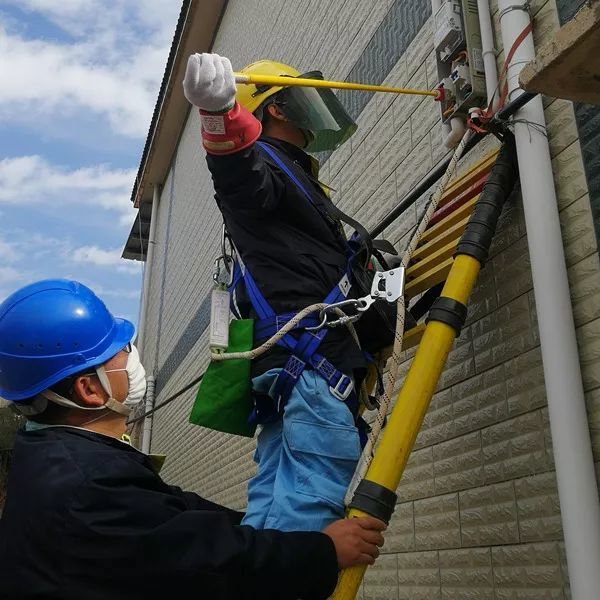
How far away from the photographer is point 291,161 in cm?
263

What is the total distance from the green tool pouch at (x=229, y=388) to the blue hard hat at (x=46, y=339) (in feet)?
1.15

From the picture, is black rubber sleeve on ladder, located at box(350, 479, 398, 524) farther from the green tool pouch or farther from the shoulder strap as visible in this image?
the shoulder strap

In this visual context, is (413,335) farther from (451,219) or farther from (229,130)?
(229,130)

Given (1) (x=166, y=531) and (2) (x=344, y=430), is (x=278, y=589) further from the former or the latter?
(2) (x=344, y=430)

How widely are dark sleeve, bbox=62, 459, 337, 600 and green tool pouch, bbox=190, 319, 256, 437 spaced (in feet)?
1.77

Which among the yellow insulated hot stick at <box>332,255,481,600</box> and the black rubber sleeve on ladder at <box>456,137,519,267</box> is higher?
the black rubber sleeve on ladder at <box>456,137,519,267</box>

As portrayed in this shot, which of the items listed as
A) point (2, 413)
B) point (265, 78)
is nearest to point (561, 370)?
point (265, 78)

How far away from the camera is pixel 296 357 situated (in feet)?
7.39

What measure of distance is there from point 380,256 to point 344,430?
3.10 feet

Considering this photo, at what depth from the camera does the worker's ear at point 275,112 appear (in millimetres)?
2822

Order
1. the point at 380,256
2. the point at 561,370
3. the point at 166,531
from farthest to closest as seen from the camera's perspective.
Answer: the point at 380,256 < the point at 561,370 < the point at 166,531

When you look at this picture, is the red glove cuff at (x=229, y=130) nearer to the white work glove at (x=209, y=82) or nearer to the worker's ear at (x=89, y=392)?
the white work glove at (x=209, y=82)

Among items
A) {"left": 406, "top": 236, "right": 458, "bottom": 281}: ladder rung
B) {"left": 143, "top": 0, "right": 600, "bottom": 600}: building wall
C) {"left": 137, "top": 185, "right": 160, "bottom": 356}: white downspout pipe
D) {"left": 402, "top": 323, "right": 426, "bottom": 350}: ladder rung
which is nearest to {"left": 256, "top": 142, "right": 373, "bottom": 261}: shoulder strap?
{"left": 406, "top": 236, "right": 458, "bottom": 281}: ladder rung

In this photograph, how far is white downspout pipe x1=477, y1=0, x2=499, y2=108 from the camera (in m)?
2.84
